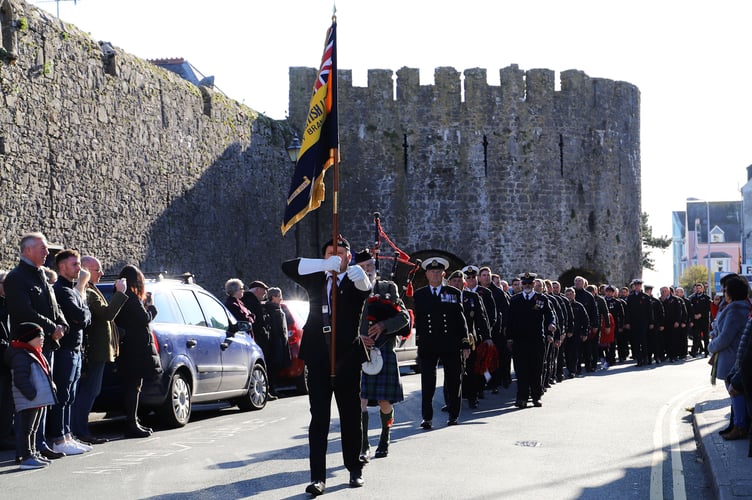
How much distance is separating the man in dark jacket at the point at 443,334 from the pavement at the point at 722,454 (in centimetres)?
249

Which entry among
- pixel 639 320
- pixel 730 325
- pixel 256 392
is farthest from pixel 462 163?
pixel 730 325

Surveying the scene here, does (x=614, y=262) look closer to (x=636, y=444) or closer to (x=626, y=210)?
(x=626, y=210)

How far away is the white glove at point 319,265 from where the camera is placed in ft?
24.6

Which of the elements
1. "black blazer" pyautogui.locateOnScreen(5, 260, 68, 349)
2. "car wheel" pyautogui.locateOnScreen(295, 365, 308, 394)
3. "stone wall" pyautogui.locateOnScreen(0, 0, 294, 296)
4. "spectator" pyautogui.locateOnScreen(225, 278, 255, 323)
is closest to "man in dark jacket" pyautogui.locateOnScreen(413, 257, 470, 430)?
"spectator" pyautogui.locateOnScreen(225, 278, 255, 323)

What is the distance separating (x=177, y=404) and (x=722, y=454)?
5.43m

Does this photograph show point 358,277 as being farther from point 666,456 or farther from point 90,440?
point 90,440

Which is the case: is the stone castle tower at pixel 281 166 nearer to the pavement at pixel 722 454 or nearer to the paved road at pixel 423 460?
the paved road at pixel 423 460

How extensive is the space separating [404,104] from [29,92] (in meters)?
17.2

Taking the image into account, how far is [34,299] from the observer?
29.6ft

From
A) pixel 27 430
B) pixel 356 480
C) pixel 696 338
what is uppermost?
pixel 27 430

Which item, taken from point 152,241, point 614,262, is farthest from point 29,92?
point 614,262

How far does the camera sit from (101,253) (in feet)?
59.4

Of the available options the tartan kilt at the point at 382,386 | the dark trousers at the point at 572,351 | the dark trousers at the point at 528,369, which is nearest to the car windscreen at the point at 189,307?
the tartan kilt at the point at 382,386

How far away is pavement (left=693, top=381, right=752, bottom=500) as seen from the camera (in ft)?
23.6
